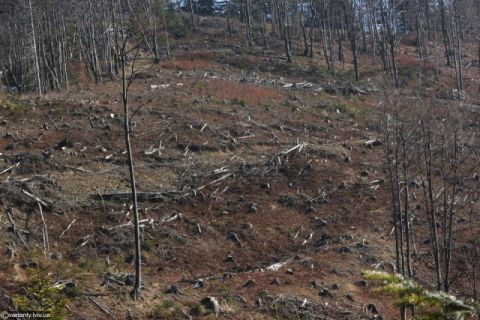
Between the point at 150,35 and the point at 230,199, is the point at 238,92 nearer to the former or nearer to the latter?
the point at 150,35

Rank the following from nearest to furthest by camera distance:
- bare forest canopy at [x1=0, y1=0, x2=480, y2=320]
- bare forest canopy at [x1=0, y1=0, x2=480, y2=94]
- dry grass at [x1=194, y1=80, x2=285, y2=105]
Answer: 1. bare forest canopy at [x1=0, y1=0, x2=480, y2=320]
2. dry grass at [x1=194, y1=80, x2=285, y2=105]
3. bare forest canopy at [x1=0, y1=0, x2=480, y2=94]

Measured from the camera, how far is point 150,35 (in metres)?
22.0

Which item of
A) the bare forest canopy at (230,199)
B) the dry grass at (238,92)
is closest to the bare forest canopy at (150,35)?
the bare forest canopy at (230,199)

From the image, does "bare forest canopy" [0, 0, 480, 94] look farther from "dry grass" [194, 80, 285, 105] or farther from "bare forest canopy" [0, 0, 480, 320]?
"dry grass" [194, 80, 285, 105]

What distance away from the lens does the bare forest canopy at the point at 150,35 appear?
32.1 metres

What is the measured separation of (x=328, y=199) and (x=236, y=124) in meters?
5.65

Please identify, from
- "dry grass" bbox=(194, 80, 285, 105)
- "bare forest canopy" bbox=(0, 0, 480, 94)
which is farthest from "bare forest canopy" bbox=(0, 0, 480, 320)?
"bare forest canopy" bbox=(0, 0, 480, 94)

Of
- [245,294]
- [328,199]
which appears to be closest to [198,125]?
[328,199]

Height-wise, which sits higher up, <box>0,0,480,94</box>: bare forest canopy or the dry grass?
<box>0,0,480,94</box>: bare forest canopy

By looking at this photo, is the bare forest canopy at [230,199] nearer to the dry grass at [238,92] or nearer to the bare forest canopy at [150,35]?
the dry grass at [238,92]

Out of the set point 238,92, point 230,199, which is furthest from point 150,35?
point 230,199

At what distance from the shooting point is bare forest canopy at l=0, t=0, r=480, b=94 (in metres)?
32.1

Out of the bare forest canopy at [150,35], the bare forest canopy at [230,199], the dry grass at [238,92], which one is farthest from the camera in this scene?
the bare forest canopy at [150,35]

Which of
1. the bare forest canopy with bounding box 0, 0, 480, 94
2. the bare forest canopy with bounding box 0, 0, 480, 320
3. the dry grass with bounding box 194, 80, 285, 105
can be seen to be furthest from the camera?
the bare forest canopy with bounding box 0, 0, 480, 94
